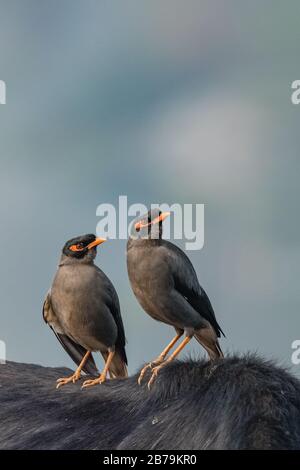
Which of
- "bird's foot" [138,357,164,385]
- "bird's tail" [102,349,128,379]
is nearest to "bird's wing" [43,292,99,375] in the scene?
"bird's tail" [102,349,128,379]

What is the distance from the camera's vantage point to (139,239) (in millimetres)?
10953

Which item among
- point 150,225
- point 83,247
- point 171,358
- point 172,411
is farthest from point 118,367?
point 172,411

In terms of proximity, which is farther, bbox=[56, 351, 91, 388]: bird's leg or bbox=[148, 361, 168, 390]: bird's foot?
bbox=[56, 351, 91, 388]: bird's leg

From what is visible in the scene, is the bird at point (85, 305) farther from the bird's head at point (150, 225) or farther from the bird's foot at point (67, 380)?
the bird's head at point (150, 225)

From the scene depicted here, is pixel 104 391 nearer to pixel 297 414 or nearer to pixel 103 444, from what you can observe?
pixel 103 444

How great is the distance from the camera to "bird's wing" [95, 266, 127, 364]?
37.8 ft

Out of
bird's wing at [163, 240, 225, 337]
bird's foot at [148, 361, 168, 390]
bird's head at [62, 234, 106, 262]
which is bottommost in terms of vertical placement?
bird's foot at [148, 361, 168, 390]

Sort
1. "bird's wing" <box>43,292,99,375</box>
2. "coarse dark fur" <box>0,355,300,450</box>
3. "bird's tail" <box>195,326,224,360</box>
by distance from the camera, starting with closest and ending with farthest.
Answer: "coarse dark fur" <box>0,355,300,450</box>
"bird's tail" <box>195,326,224,360</box>
"bird's wing" <box>43,292,99,375</box>

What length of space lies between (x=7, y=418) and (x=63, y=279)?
2092 millimetres

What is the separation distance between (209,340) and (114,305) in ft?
4.68

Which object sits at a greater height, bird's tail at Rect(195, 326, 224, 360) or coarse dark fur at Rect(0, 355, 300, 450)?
bird's tail at Rect(195, 326, 224, 360)

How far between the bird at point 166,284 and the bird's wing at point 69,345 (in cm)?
157

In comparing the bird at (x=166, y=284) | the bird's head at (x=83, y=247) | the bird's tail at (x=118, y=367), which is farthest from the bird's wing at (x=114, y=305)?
the bird at (x=166, y=284)

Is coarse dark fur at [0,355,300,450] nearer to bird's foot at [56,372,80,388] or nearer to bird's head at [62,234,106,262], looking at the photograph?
bird's foot at [56,372,80,388]
